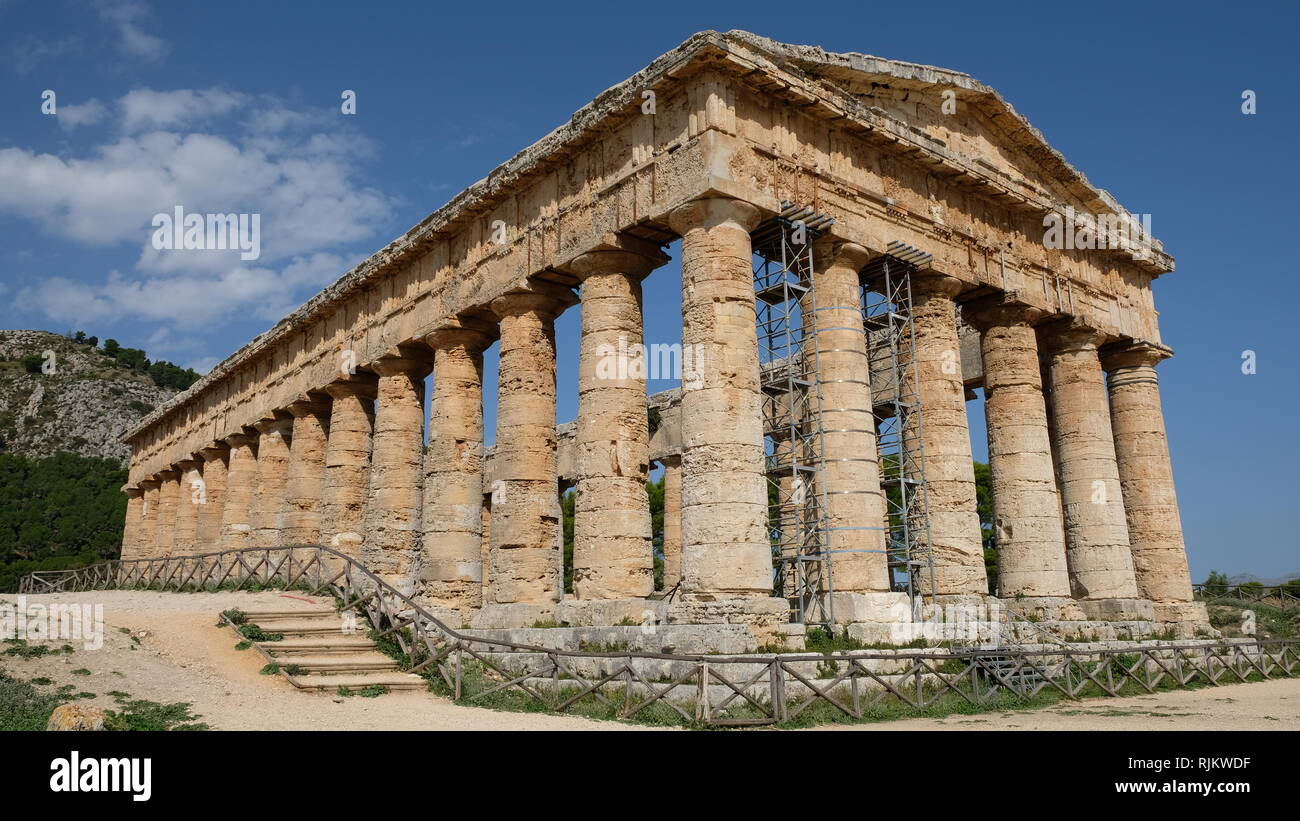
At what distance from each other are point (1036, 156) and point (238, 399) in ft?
81.5

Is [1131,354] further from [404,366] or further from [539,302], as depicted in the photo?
[404,366]

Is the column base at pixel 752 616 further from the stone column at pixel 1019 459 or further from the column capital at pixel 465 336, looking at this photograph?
the column capital at pixel 465 336

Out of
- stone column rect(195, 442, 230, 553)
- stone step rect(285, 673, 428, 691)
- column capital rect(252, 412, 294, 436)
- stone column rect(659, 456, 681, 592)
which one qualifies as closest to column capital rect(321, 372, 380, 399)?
column capital rect(252, 412, 294, 436)

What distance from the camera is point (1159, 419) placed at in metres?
22.2

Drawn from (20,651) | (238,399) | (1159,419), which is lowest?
(20,651)

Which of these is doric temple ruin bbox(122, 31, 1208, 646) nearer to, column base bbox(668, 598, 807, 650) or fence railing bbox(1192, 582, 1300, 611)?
column base bbox(668, 598, 807, 650)

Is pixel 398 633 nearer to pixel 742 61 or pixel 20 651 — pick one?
pixel 20 651

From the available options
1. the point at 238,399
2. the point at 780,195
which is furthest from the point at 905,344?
the point at 238,399

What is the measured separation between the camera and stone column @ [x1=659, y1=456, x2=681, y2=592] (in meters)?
26.6

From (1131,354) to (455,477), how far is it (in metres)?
16.0

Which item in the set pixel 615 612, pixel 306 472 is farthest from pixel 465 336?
pixel 306 472

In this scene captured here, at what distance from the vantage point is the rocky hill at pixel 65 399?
69125mm

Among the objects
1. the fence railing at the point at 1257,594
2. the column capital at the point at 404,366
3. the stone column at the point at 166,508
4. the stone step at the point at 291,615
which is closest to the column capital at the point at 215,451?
the stone column at the point at 166,508
